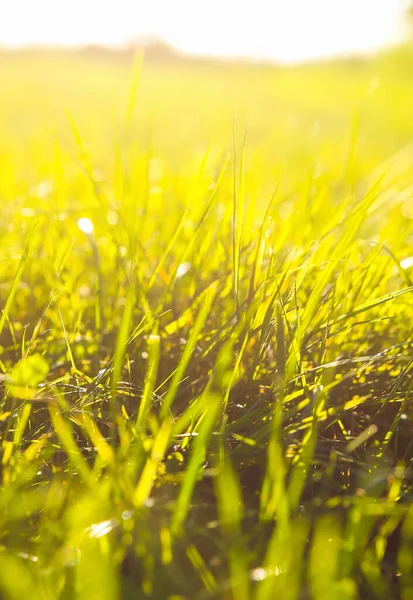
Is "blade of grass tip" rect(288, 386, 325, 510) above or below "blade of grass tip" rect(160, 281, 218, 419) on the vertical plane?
below

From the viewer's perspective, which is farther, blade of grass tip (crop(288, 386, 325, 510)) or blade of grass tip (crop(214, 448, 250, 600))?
blade of grass tip (crop(288, 386, 325, 510))

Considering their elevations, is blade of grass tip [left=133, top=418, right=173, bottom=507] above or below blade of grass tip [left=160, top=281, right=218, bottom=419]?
below

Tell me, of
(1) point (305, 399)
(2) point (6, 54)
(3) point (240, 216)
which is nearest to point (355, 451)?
(1) point (305, 399)

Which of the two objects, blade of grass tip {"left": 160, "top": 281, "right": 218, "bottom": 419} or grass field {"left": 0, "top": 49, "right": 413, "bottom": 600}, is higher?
blade of grass tip {"left": 160, "top": 281, "right": 218, "bottom": 419}

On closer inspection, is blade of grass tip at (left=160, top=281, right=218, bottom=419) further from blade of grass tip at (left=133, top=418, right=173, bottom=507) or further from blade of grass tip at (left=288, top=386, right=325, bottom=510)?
blade of grass tip at (left=288, top=386, right=325, bottom=510)

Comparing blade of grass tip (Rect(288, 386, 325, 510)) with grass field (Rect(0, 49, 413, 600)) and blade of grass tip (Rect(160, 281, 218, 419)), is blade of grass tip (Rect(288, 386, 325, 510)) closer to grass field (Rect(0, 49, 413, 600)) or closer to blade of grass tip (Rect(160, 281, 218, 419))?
grass field (Rect(0, 49, 413, 600))

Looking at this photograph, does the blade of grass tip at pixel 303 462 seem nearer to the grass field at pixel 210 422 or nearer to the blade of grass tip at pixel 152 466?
the grass field at pixel 210 422

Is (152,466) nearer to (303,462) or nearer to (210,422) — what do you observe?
(210,422)

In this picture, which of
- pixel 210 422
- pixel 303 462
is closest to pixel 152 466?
pixel 210 422

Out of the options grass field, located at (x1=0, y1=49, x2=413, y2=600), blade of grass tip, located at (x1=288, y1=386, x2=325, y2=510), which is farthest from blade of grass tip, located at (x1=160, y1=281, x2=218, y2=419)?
blade of grass tip, located at (x1=288, y1=386, x2=325, y2=510)

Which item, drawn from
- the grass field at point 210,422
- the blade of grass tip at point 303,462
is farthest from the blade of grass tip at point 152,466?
the blade of grass tip at point 303,462

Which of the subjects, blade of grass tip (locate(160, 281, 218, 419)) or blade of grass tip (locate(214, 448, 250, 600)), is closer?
blade of grass tip (locate(214, 448, 250, 600))
